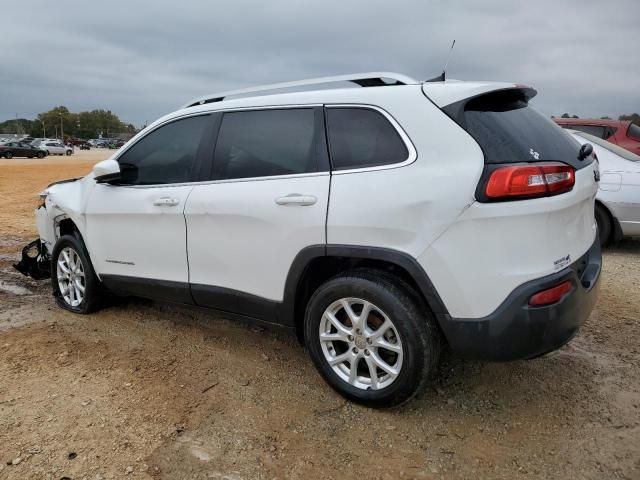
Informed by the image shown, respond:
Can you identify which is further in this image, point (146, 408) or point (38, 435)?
point (146, 408)

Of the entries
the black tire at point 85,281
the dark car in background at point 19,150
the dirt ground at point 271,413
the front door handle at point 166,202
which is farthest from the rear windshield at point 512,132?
the dark car in background at point 19,150

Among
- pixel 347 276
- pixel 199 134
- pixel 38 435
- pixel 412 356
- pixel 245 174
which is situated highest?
pixel 199 134

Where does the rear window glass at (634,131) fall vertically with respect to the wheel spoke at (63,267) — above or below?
Result: above

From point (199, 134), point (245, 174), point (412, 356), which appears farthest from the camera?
point (199, 134)

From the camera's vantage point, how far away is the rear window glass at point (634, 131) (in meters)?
9.37

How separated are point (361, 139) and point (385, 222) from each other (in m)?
0.53

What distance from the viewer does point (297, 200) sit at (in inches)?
121

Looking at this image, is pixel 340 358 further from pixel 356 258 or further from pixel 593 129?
pixel 593 129

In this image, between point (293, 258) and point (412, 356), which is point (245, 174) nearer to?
point (293, 258)

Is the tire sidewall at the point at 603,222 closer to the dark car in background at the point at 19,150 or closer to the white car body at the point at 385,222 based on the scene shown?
the white car body at the point at 385,222

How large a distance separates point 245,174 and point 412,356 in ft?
5.00

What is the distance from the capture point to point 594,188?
3.06 m

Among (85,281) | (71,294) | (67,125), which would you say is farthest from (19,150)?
(67,125)

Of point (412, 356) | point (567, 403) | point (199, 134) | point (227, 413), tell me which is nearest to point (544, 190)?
point (412, 356)
